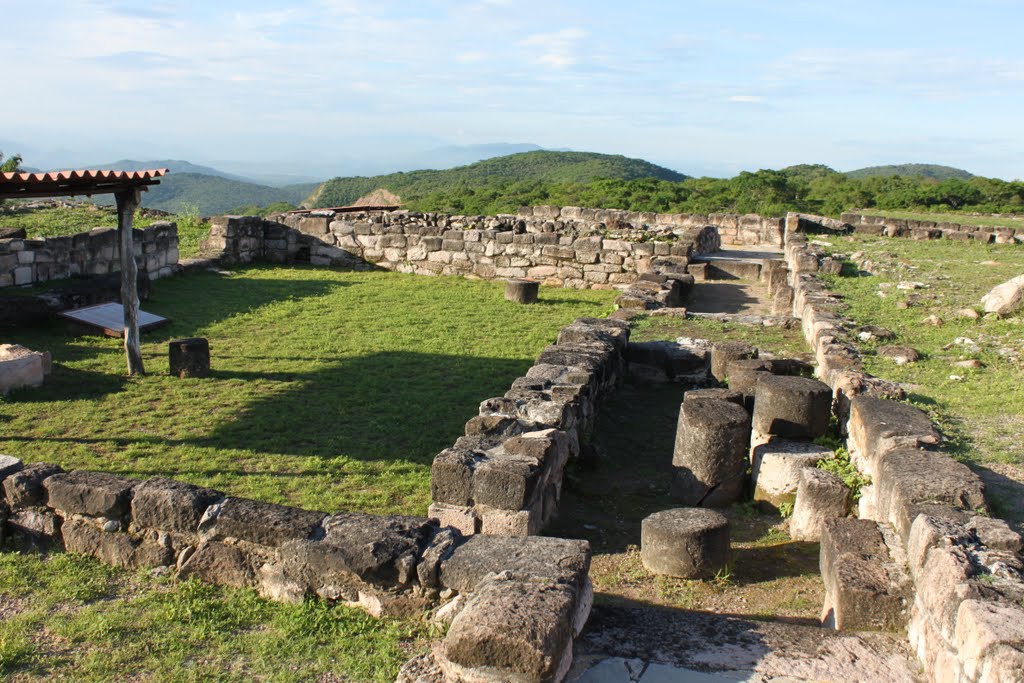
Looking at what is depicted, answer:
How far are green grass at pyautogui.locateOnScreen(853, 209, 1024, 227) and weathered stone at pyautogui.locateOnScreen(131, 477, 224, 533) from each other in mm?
29722

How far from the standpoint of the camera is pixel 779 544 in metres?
6.45

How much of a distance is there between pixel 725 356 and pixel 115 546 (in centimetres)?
720

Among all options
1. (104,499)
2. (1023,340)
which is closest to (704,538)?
(104,499)

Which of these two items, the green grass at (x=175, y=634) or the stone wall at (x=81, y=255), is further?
the stone wall at (x=81, y=255)

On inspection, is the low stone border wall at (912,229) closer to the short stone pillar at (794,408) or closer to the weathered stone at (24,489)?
the short stone pillar at (794,408)

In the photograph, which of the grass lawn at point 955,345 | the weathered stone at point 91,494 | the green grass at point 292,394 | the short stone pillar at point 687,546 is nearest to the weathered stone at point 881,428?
the grass lawn at point 955,345

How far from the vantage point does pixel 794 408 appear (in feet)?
24.4

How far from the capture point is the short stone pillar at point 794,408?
7.42 m

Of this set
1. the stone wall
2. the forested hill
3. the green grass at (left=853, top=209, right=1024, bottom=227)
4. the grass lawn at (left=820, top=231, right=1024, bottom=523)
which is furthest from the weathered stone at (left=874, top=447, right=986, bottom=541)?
the forested hill

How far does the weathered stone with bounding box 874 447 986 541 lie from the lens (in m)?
5.13

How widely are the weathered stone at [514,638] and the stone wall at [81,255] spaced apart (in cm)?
1073

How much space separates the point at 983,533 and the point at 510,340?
28.0 feet

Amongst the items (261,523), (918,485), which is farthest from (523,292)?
(261,523)

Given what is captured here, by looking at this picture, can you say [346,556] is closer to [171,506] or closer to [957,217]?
[171,506]
